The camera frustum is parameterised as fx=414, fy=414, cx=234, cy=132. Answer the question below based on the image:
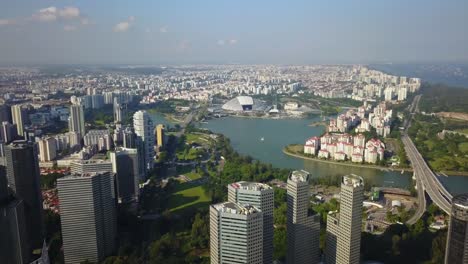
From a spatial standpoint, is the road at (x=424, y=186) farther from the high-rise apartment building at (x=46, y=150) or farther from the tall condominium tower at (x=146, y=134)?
the high-rise apartment building at (x=46, y=150)

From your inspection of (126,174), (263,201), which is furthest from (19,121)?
(263,201)

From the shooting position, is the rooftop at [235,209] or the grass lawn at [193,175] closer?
the rooftop at [235,209]

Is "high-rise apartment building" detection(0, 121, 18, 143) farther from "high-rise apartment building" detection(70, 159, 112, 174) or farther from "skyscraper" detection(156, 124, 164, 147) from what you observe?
"skyscraper" detection(156, 124, 164, 147)

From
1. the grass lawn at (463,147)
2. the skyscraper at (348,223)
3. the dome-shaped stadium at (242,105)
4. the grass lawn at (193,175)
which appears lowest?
the grass lawn at (193,175)

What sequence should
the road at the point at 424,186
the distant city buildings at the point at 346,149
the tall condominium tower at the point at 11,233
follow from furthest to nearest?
1. the distant city buildings at the point at 346,149
2. the road at the point at 424,186
3. the tall condominium tower at the point at 11,233

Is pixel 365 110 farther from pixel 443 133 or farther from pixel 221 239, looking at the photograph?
pixel 221 239

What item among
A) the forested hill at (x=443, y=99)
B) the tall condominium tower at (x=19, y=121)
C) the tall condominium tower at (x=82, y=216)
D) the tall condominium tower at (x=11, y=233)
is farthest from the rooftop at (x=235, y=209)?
the forested hill at (x=443, y=99)
